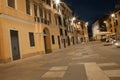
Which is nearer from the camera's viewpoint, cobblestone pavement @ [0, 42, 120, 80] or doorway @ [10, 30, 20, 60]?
cobblestone pavement @ [0, 42, 120, 80]

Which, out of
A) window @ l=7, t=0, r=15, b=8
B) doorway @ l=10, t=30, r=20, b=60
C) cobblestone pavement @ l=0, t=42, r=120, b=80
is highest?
window @ l=7, t=0, r=15, b=8

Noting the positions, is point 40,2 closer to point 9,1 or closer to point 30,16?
point 30,16

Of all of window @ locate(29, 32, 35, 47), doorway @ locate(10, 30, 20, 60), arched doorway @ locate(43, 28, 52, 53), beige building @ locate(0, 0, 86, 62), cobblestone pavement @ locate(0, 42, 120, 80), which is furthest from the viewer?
arched doorway @ locate(43, 28, 52, 53)

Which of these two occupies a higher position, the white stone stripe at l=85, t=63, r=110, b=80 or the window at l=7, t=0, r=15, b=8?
the window at l=7, t=0, r=15, b=8

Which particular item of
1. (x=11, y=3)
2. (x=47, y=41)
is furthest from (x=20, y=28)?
(x=47, y=41)

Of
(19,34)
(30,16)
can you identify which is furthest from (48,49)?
(19,34)

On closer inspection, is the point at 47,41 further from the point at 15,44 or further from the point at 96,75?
the point at 96,75

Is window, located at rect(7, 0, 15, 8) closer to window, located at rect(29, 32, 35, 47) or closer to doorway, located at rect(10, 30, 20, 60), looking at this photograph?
doorway, located at rect(10, 30, 20, 60)

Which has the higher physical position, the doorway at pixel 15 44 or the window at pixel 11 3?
the window at pixel 11 3

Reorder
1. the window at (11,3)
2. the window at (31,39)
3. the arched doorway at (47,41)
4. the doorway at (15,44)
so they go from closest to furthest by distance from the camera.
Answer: the doorway at (15,44) → the window at (11,3) → the window at (31,39) → the arched doorway at (47,41)

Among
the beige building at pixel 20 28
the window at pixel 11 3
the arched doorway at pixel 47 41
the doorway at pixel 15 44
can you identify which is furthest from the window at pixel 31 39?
the arched doorway at pixel 47 41

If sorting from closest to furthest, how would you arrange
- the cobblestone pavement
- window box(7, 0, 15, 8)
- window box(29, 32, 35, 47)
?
the cobblestone pavement < window box(7, 0, 15, 8) < window box(29, 32, 35, 47)

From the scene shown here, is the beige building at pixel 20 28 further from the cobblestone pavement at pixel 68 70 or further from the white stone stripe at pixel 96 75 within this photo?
the white stone stripe at pixel 96 75

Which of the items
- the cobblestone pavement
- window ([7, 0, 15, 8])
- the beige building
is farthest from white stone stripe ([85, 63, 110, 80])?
window ([7, 0, 15, 8])
